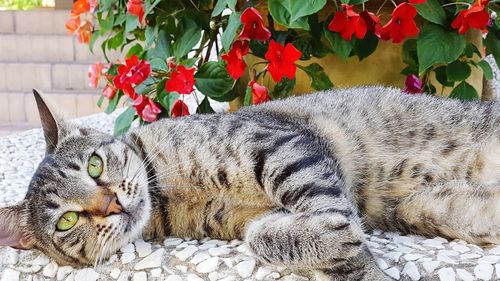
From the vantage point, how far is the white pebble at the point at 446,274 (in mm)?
1170

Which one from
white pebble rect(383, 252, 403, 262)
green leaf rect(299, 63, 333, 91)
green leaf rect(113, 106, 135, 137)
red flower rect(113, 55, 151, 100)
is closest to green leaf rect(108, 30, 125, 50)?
green leaf rect(113, 106, 135, 137)

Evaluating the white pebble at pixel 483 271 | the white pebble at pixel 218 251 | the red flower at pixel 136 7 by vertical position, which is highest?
the red flower at pixel 136 7

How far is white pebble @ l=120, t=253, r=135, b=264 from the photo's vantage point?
1.31 meters

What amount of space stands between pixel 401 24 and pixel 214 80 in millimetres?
587

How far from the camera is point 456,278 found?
1.17m

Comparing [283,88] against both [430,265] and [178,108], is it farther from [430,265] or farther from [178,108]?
[430,265]

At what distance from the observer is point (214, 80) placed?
1.88 metres

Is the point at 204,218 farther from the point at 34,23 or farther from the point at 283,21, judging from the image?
the point at 34,23

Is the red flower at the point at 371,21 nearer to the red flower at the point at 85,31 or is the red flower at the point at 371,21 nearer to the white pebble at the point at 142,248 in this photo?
the white pebble at the point at 142,248

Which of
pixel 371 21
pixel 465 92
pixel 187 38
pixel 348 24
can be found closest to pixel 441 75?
pixel 465 92

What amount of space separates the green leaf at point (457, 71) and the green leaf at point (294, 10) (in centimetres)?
51

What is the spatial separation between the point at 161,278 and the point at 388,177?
0.59 metres

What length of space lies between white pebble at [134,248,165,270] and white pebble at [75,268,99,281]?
10 cm

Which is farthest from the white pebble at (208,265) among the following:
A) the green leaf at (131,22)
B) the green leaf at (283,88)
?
the green leaf at (131,22)
